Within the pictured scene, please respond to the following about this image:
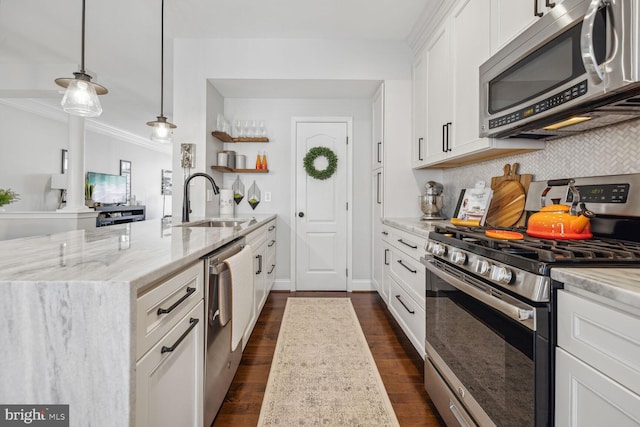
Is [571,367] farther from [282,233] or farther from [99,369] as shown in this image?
[282,233]

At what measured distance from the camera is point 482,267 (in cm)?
120

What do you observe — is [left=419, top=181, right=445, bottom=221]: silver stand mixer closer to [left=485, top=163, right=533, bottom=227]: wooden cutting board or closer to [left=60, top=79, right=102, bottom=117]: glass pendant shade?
[left=485, top=163, right=533, bottom=227]: wooden cutting board

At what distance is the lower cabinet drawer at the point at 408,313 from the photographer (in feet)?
6.73

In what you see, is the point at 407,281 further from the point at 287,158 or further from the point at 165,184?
the point at 165,184

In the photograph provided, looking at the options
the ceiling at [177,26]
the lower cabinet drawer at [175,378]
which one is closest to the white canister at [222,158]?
the ceiling at [177,26]

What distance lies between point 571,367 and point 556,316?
0.13 meters

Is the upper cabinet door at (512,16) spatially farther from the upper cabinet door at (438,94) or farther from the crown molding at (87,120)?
the crown molding at (87,120)

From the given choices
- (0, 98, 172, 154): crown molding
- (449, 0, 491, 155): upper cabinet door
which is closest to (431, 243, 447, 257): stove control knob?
(449, 0, 491, 155): upper cabinet door

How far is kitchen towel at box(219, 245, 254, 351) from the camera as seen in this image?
1555 millimetres

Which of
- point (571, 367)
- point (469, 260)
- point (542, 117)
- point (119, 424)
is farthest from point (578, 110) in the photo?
point (119, 424)

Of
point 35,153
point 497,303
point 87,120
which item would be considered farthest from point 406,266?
point 87,120

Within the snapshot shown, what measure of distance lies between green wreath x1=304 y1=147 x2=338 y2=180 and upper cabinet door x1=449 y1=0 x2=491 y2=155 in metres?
1.69

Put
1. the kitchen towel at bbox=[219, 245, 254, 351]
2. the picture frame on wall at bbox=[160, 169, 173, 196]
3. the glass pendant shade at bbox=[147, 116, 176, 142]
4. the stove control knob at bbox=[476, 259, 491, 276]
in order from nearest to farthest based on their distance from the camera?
the stove control knob at bbox=[476, 259, 491, 276] → the kitchen towel at bbox=[219, 245, 254, 351] → the glass pendant shade at bbox=[147, 116, 176, 142] → the picture frame on wall at bbox=[160, 169, 173, 196]

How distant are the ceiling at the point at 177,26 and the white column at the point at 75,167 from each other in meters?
0.49
